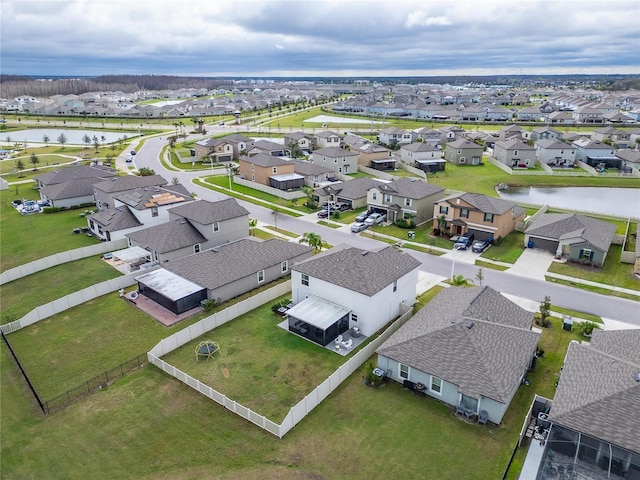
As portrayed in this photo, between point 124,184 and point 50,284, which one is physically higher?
point 124,184

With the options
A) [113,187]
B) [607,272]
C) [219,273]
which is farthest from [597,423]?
[113,187]

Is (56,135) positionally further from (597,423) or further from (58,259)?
(597,423)

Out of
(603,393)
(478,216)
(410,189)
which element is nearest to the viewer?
(603,393)

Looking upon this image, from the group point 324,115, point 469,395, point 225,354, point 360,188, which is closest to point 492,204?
point 360,188

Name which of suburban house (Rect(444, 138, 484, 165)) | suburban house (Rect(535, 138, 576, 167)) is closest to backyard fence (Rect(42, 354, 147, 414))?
suburban house (Rect(444, 138, 484, 165))

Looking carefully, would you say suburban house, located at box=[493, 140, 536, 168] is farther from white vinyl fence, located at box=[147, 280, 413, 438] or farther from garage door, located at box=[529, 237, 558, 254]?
white vinyl fence, located at box=[147, 280, 413, 438]

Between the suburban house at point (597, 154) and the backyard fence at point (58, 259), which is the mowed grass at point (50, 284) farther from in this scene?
the suburban house at point (597, 154)
